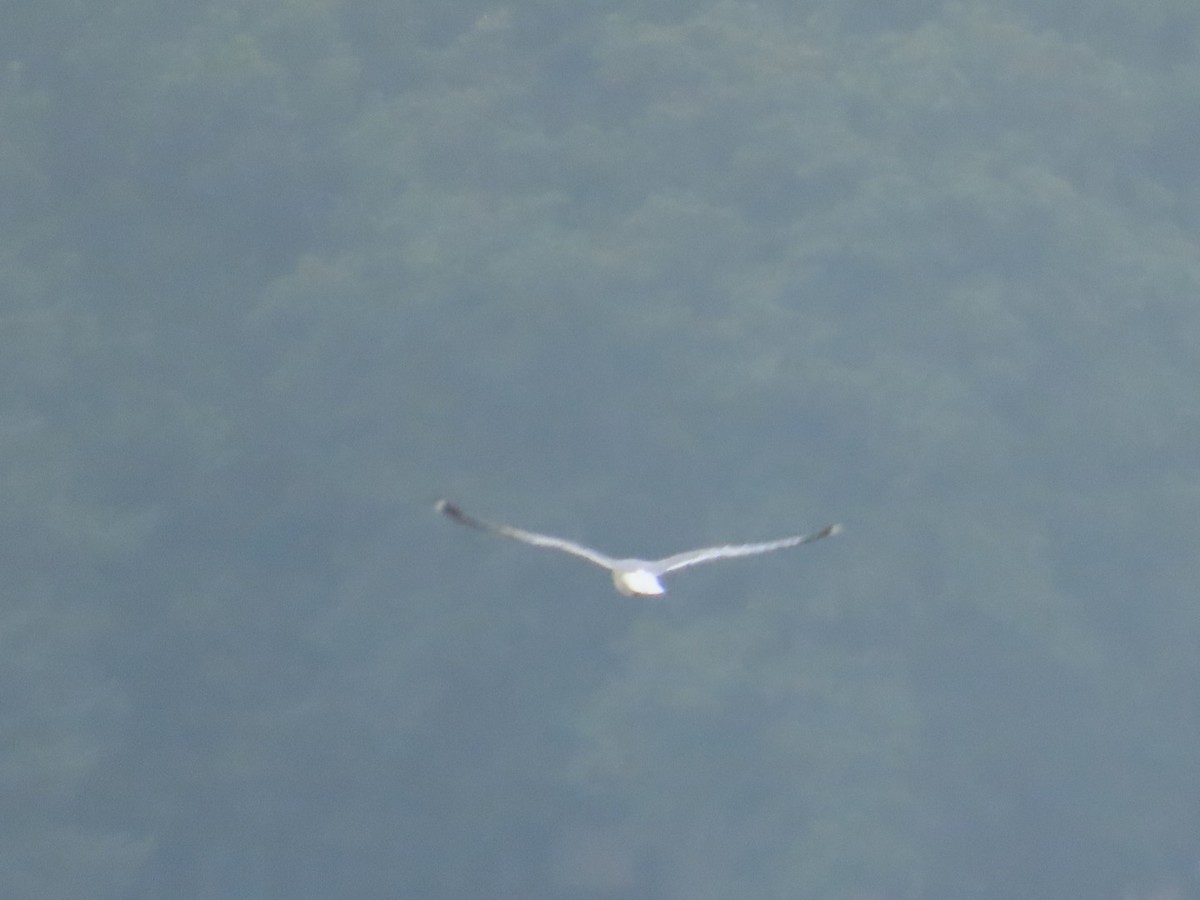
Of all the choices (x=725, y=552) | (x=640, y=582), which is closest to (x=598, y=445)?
(x=640, y=582)

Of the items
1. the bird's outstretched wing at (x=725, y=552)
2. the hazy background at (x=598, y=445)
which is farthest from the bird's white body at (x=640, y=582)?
the hazy background at (x=598, y=445)

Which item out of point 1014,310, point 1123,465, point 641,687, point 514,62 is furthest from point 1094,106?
point 641,687

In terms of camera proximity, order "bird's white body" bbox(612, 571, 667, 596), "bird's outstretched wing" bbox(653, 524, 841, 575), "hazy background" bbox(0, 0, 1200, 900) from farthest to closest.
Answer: "hazy background" bbox(0, 0, 1200, 900) → "bird's white body" bbox(612, 571, 667, 596) → "bird's outstretched wing" bbox(653, 524, 841, 575)

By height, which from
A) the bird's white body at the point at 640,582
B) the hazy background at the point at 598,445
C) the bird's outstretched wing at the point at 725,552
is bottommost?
the hazy background at the point at 598,445

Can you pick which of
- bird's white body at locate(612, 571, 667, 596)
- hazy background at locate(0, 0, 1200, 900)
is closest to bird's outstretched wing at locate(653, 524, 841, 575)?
bird's white body at locate(612, 571, 667, 596)

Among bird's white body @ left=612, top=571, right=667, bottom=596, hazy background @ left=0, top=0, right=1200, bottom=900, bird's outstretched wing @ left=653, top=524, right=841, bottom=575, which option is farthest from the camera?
hazy background @ left=0, top=0, right=1200, bottom=900

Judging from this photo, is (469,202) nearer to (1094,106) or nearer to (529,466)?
(529,466)

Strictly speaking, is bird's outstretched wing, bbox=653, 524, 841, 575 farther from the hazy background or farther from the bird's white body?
the hazy background

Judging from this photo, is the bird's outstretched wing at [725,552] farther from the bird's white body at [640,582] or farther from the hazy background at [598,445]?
the hazy background at [598,445]

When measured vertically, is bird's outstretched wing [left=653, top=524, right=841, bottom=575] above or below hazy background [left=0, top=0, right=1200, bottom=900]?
above

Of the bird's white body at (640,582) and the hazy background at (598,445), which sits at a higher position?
the bird's white body at (640,582)
